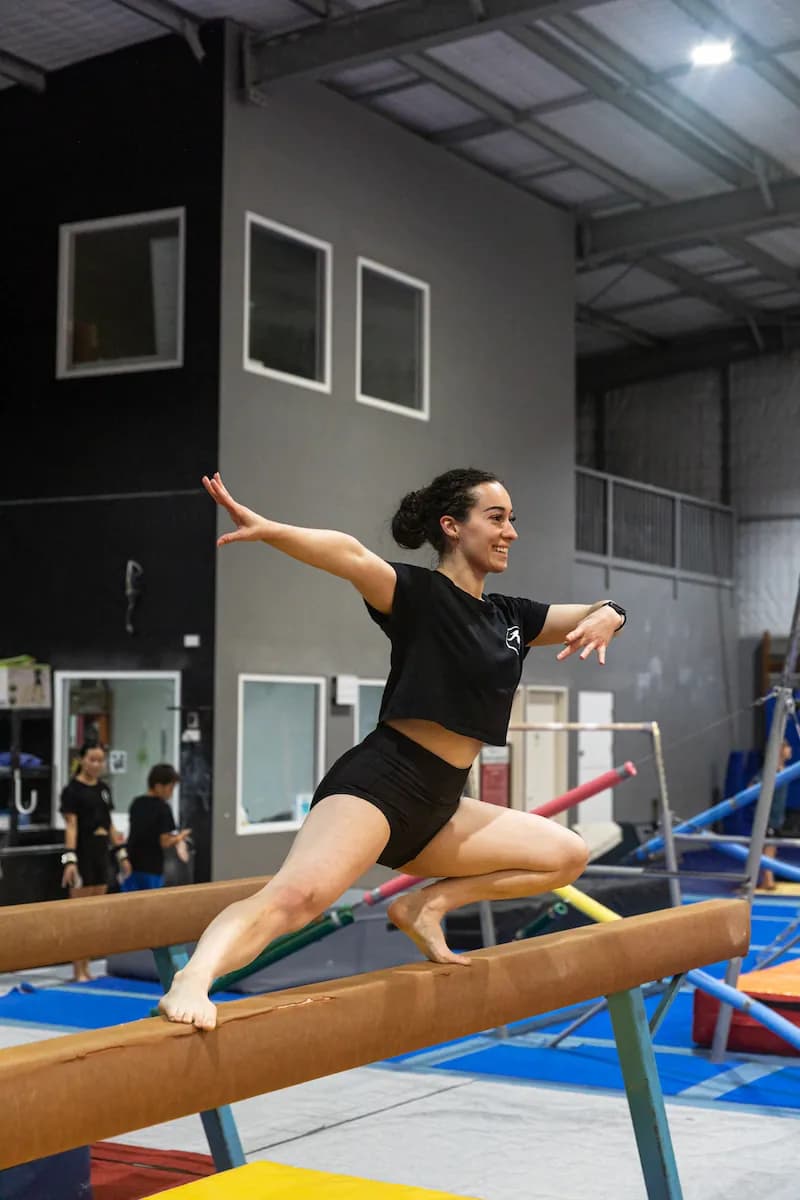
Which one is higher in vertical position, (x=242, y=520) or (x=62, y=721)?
(x=242, y=520)

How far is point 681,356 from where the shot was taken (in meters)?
22.3

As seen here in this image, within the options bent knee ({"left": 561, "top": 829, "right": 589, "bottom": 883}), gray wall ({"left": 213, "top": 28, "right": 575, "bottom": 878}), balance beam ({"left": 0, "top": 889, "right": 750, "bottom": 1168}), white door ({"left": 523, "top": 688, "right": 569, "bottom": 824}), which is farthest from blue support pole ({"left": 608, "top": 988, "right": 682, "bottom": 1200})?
white door ({"left": 523, "top": 688, "right": 569, "bottom": 824})

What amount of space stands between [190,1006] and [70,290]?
422 inches

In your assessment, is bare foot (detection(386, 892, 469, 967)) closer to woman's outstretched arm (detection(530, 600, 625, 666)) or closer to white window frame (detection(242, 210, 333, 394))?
woman's outstretched arm (detection(530, 600, 625, 666))

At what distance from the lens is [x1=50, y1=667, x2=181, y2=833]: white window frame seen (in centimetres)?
1224

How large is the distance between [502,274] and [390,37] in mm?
4220

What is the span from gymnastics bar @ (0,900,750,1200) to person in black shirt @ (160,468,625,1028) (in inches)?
6.1

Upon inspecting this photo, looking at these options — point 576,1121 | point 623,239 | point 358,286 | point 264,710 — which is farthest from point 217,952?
point 623,239

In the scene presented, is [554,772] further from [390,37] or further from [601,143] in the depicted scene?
[390,37]

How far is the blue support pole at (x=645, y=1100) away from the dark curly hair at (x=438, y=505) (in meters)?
1.50

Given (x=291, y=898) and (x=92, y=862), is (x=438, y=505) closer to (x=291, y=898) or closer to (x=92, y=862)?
(x=291, y=898)

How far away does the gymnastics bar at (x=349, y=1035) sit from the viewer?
285cm

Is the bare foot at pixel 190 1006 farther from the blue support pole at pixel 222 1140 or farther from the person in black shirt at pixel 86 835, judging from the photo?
the person in black shirt at pixel 86 835

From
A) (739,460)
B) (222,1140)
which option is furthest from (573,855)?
(739,460)
